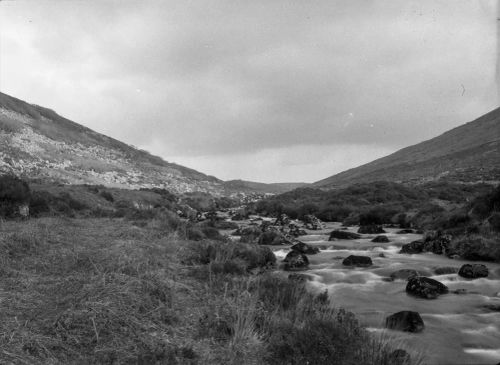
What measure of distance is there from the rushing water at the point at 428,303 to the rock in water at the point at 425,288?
21 cm

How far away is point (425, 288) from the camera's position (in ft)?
36.6

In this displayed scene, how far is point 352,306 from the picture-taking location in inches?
412

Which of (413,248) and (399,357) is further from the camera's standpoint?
(413,248)

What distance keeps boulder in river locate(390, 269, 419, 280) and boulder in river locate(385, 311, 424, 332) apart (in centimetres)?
476

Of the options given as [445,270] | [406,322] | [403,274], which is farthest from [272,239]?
[406,322]

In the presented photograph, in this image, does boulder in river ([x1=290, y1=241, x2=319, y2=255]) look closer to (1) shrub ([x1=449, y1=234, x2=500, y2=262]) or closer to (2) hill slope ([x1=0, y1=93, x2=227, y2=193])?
(1) shrub ([x1=449, y1=234, x2=500, y2=262])

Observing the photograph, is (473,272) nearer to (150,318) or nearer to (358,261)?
(358,261)

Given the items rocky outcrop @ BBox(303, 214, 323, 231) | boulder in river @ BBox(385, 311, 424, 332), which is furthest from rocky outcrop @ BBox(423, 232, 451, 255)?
rocky outcrop @ BBox(303, 214, 323, 231)

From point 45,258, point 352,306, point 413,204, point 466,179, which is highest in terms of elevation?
point 466,179

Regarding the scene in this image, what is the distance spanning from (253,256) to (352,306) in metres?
5.17

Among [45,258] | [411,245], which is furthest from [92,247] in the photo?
[411,245]

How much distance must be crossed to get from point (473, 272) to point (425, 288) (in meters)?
2.91

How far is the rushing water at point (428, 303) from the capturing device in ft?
25.4

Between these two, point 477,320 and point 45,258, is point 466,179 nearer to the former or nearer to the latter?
point 477,320
